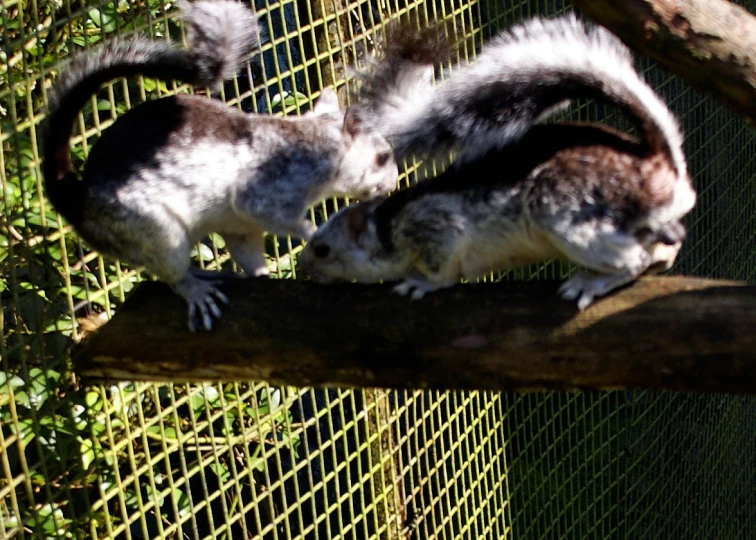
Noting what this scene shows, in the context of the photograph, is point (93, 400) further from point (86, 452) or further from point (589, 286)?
point (589, 286)

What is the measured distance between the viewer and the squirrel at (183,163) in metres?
2.31

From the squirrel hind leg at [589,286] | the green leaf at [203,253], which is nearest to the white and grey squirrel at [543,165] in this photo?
the squirrel hind leg at [589,286]

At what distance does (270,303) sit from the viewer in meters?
2.23

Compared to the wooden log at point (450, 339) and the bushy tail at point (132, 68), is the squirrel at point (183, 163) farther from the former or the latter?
the wooden log at point (450, 339)

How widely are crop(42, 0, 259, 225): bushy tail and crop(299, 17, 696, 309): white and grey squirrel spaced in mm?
425

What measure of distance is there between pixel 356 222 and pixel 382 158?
0.37 meters

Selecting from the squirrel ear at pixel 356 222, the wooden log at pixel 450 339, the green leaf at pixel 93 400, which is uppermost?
the squirrel ear at pixel 356 222

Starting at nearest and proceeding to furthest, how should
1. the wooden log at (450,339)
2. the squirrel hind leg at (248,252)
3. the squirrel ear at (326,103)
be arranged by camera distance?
the wooden log at (450,339), the squirrel hind leg at (248,252), the squirrel ear at (326,103)

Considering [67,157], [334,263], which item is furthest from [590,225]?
[67,157]

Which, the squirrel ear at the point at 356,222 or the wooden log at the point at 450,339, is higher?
the squirrel ear at the point at 356,222

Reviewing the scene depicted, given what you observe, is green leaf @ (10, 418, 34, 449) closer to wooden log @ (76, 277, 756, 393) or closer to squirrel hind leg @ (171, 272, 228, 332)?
wooden log @ (76, 277, 756, 393)

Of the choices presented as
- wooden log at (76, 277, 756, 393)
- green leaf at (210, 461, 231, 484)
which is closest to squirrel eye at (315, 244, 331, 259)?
wooden log at (76, 277, 756, 393)

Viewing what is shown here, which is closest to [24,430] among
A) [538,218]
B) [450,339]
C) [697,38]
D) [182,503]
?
[182,503]

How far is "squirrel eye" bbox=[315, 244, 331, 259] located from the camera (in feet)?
8.19
